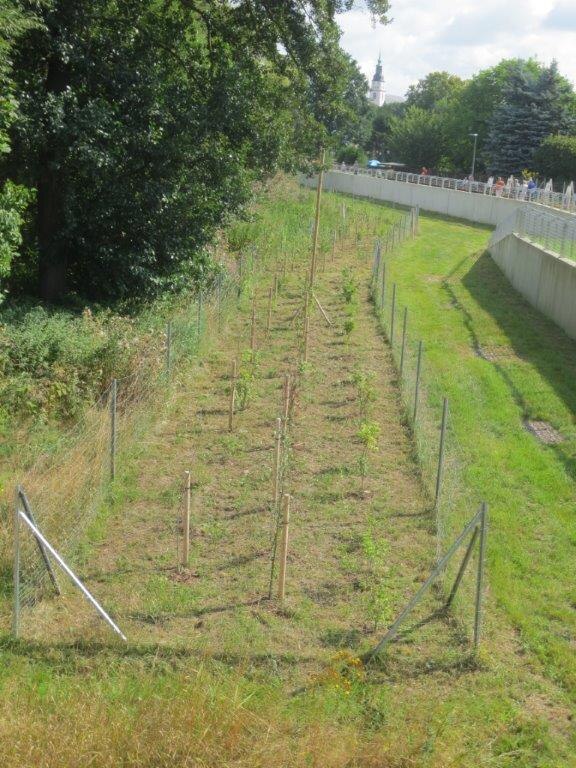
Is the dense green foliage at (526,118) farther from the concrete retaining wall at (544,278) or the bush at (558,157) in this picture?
the concrete retaining wall at (544,278)

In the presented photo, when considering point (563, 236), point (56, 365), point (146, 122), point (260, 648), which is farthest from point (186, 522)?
point (563, 236)

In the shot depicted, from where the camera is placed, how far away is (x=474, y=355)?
18125 mm

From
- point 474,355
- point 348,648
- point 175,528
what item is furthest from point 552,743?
point 474,355

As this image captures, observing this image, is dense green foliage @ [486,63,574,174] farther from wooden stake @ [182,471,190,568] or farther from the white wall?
wooden stake @ [182,471,190,568]

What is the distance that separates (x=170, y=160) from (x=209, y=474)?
846 cm

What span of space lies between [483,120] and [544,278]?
58065mm

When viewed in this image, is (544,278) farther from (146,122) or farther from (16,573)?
(16,573)

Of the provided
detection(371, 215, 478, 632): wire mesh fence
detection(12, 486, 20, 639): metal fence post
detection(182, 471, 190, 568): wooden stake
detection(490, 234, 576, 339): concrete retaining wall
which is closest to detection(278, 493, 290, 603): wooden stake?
detection(182, 471, 190, 568): wooden stake

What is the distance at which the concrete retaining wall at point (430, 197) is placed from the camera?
43.7 m

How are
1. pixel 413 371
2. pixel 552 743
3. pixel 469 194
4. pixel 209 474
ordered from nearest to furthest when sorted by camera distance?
pixel 552 743
pixel 209 474
pixel 413 371
pixel 469 194

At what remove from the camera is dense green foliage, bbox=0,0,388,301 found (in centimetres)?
1582

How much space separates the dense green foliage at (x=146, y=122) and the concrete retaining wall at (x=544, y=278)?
6682mm

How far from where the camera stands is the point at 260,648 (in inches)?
279

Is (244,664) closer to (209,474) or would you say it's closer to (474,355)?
(209,474)
